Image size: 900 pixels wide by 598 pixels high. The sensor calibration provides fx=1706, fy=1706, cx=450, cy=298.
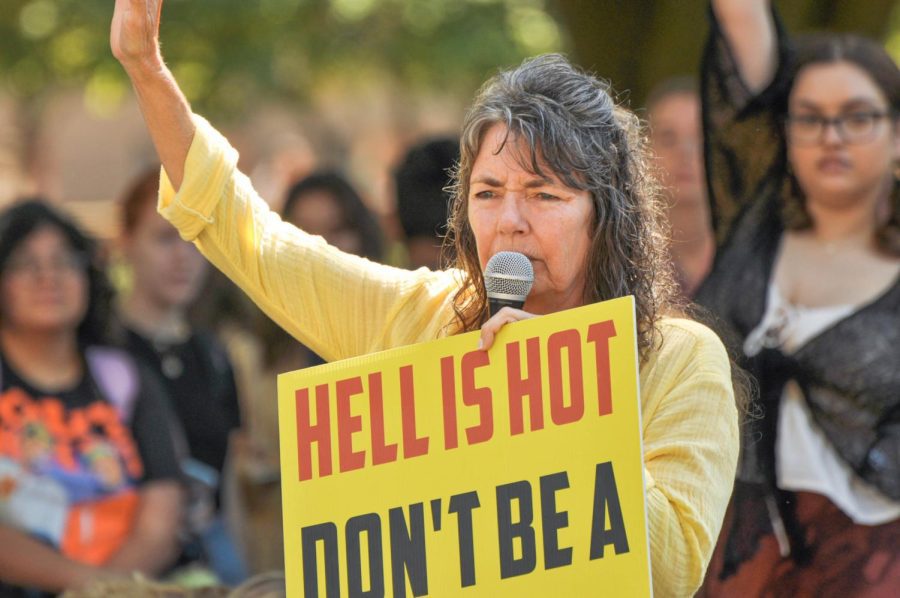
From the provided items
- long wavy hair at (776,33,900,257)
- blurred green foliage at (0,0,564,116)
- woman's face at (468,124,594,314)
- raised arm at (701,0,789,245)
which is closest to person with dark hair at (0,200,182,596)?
raised arm at (701,0,789,245)

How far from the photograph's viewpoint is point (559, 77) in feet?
9.64

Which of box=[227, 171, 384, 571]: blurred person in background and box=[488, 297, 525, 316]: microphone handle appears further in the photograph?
box=[227, 171, 384, 571]: blurred person in background

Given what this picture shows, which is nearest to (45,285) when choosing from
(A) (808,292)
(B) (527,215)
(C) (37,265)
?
(C) (37,265)

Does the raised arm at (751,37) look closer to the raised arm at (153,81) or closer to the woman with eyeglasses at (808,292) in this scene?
the woman with eyeglasses at (808,292)

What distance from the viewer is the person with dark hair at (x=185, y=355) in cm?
577

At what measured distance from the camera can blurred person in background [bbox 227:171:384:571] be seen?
6.29 meters

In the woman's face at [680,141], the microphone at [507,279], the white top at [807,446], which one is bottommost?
the white top at [807,446]

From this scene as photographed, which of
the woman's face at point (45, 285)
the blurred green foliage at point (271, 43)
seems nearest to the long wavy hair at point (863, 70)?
the woman's face at point (45, 285)

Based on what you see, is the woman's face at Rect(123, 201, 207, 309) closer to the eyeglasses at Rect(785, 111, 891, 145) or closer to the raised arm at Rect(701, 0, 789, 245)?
the raised arm at Rect(701, 0, 789, 245)

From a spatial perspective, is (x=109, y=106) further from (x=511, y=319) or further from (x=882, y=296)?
(x=511, y=319)

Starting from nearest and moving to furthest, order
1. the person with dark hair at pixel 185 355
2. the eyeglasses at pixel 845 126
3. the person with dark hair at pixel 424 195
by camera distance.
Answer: the eyeglasses at pixel 845 126 < the person with dark hair at pixel 185 355 < the person with dark hair at pixel 424 195

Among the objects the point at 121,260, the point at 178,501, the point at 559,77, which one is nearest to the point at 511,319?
the point at 559,77

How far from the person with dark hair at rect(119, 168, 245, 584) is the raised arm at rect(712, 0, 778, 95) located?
7.55 feet

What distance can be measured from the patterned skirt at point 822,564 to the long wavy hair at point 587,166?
4.77 ft
